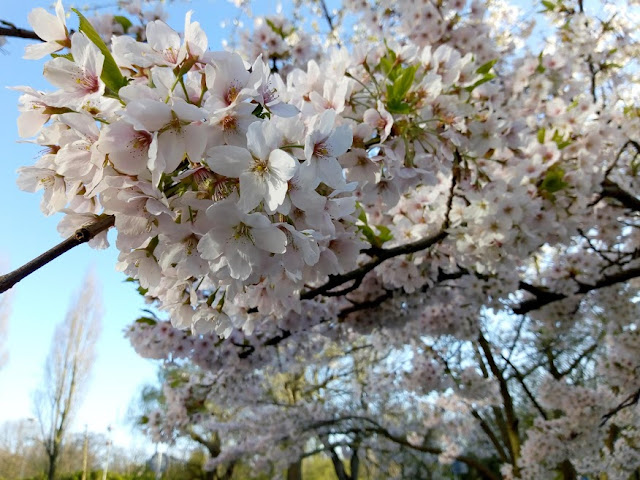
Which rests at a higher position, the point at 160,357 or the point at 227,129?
the point at 160,357

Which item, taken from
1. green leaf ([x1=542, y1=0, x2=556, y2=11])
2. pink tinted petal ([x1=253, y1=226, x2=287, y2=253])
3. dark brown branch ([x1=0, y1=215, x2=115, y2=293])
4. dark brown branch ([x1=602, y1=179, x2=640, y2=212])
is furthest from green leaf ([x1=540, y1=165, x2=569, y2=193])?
green leaf ([x1=542, y1=0, x2=556, y2=11])

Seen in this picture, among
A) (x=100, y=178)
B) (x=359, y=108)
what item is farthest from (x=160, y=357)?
(x=100, y=178)

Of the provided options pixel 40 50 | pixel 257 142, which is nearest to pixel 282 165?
pixel 257 142

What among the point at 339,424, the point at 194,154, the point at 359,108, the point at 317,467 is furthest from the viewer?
the point at 317,467

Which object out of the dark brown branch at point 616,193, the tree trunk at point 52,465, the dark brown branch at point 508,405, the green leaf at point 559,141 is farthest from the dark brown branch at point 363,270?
the tree trunk at point 52,465

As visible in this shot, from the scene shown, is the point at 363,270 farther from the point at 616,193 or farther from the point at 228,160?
the point at 616,193

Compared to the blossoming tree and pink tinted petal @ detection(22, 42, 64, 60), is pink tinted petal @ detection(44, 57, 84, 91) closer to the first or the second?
the blossoming tree

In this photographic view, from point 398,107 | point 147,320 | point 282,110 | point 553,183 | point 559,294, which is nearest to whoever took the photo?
point 282,110

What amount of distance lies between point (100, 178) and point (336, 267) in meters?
0.52

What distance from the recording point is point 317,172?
0.70 m

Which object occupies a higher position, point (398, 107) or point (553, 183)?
point (553, 183)

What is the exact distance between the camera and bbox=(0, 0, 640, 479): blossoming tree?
67 cm

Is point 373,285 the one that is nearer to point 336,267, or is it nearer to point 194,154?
point 336,267

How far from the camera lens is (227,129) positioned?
2.25 ft
